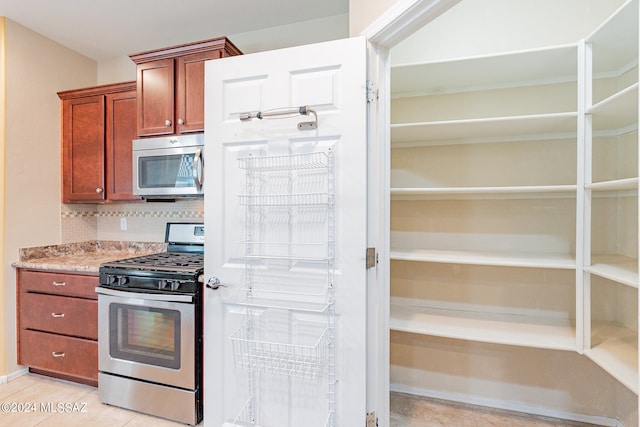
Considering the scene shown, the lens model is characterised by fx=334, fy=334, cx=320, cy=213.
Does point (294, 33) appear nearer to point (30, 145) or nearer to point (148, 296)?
point (148, 296)

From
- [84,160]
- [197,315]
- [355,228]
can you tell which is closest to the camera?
[355,228]

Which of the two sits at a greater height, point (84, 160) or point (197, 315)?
point (84, 160)

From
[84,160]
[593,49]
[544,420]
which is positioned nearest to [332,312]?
[544,420]

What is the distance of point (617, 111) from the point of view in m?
1.64

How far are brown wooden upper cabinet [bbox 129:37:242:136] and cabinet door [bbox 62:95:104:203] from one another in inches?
22.0

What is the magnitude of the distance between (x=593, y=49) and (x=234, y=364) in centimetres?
249

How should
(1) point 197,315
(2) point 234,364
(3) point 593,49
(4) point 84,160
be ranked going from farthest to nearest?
(4) point 84,160, (1) point 197,315, (2) point 234,364, (3) point 593,49

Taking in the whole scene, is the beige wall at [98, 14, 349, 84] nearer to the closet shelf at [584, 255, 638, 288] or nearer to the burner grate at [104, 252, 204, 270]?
the burner grate at [104, 252, 204, 270]

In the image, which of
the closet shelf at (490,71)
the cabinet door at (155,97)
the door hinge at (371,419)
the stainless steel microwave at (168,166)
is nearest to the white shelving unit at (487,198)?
the closet shelf at (490,71)

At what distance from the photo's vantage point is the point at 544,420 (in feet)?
6.79

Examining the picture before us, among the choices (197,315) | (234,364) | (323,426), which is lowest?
(323,426)

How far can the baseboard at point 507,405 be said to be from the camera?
2020mm

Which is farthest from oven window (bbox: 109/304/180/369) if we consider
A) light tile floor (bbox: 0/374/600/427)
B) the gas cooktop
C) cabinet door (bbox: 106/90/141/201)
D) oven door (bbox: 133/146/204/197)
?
cabinet door (bbox: 106/90/141/201)

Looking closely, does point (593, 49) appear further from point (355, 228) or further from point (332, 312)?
point (332, 312)
